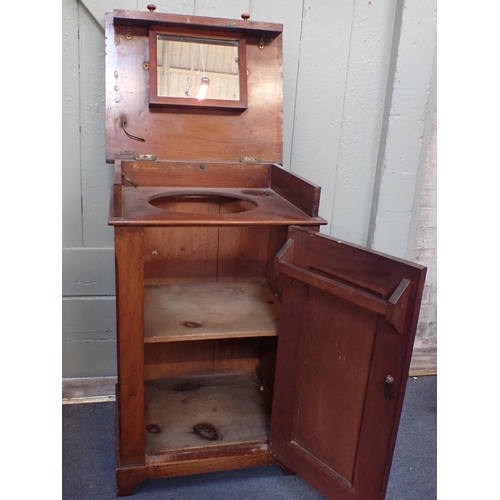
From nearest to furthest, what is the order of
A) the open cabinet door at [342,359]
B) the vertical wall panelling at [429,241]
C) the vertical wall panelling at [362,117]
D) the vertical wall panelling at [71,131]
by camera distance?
the open cabinet door at [342,359] < the vertical wall panelling at [71,131] < the vertical wall panelling at [362,117] < the vertical wall panelling at [429,241]

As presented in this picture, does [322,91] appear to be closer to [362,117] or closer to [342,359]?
[362,117]

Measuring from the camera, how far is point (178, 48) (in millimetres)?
Answer: 1742

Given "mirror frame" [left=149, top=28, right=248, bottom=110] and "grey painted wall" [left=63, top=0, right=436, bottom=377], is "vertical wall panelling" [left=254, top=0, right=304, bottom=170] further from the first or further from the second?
"mirror frame" [left=149, top=28, right=248, bottom=110]

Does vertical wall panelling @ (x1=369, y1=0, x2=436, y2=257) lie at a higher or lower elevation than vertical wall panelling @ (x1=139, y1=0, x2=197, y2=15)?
lower

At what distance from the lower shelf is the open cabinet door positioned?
21 centimetres

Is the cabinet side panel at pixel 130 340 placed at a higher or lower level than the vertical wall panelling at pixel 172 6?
lower

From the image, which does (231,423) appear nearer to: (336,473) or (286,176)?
(336,473)

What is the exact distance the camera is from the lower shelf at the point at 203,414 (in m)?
1.68

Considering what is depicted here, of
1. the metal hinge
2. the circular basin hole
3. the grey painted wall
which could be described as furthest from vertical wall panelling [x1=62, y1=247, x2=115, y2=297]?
the metal hinge

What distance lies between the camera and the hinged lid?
171 centimetres

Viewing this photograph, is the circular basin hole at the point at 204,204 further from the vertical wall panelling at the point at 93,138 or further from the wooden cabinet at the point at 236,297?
the vertical wall panelling at the point at 93,138

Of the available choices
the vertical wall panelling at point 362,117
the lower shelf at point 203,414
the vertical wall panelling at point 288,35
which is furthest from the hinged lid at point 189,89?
the lower shelf at point 203,414

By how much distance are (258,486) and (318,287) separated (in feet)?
2.74

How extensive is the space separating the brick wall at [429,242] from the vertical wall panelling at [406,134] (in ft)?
0.35
